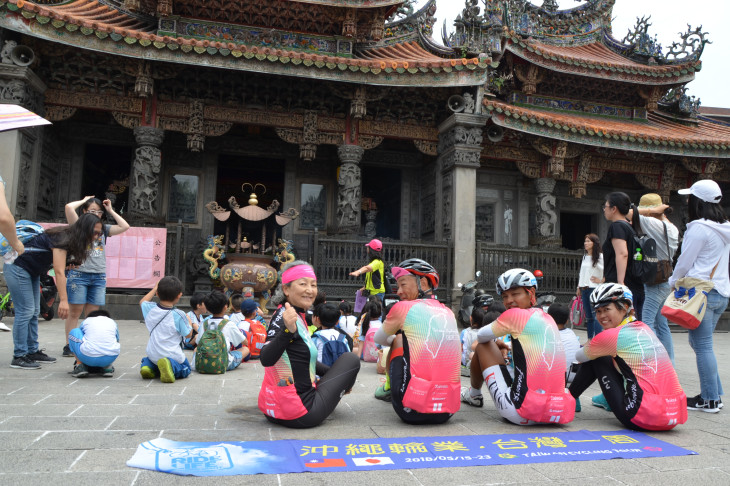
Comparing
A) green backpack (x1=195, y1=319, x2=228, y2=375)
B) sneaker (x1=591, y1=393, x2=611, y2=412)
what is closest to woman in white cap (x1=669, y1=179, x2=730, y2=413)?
sneaker (x1=591, y1=393, x2=611, y2=412)

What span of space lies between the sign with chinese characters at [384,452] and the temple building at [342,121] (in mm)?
7538

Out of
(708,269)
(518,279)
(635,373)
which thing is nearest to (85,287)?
(518,279)

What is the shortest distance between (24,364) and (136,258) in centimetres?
524

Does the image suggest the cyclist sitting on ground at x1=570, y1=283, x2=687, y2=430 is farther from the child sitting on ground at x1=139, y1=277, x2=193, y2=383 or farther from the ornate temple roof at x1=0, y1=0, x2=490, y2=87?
the ornate temple roof at x1=0, y1=0, x2=490, y2=87

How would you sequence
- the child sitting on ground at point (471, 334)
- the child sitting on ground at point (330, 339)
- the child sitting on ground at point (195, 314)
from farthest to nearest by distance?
the child sitting on ground at point (195, 314)
the child sitting on ground at point (471, 334)
the child sitting on ground at point (330, 339)

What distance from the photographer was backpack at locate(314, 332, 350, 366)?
14.2 feet

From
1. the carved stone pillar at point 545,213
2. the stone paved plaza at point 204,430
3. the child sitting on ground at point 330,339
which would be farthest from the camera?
the carved stone pillar at point 545,213

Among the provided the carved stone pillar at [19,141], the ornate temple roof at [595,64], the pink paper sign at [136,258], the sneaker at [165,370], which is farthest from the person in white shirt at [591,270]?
the carved stone pillar at [19,141]

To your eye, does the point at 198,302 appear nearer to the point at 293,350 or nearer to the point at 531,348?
the point at 293,350

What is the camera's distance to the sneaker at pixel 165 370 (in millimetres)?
4605

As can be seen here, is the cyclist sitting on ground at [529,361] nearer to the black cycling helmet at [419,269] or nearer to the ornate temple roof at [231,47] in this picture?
the black cycling helmet at [419,269]

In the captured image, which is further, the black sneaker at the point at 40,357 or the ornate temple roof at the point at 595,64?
the ornate temple roof at the point at 595,64

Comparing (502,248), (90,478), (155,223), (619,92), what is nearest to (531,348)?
(90,478)

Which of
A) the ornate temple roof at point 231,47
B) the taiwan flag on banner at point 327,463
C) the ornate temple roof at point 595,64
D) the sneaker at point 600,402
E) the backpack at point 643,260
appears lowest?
the sneaker at point 600,402
